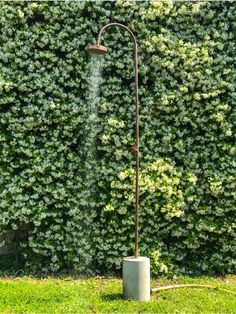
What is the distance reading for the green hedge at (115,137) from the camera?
614 cm

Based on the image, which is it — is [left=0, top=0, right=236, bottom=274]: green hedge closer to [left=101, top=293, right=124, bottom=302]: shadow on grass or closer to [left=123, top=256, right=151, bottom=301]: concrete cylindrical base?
[left=101, top=293, right=124, bottom=302]: shadow on grass

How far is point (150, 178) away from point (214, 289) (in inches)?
58.9

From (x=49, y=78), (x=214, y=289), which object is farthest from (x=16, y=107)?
(x=214, y=289)

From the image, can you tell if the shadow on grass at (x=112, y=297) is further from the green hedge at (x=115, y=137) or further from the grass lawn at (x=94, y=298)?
the green hedge at (x=115, y=137)

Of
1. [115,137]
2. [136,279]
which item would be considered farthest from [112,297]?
[115,137]

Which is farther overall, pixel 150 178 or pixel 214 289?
pixel 150 178

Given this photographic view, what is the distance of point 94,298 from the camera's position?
17.0ft

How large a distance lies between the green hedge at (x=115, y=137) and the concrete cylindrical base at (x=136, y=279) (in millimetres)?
1029

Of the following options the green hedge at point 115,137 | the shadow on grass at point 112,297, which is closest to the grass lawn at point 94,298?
the shadow on grass at point 112,297

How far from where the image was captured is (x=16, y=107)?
244 inches

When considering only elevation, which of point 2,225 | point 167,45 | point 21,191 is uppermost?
point 167,45

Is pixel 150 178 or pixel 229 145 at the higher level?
pixel 229 145

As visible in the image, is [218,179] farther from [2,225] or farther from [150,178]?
[2,225]

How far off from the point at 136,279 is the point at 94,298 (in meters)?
0.54
